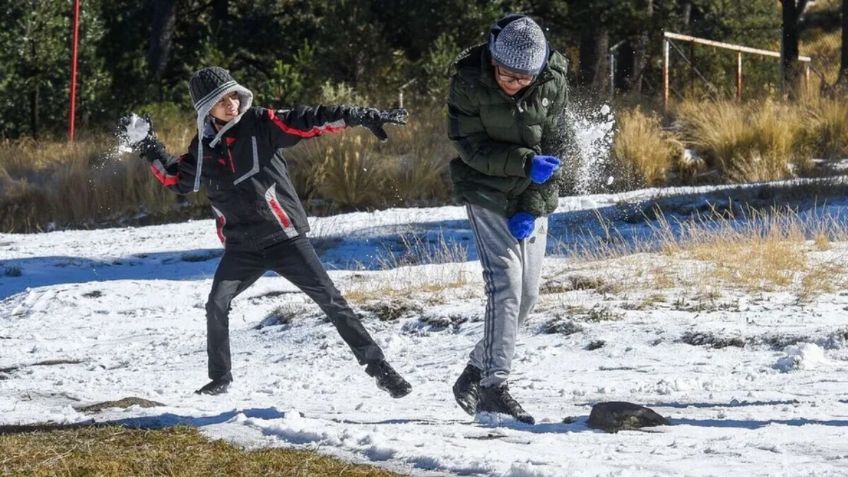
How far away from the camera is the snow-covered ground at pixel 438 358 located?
497 centimetres

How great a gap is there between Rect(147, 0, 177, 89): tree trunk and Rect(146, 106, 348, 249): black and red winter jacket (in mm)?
17073

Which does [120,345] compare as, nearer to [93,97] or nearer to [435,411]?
[435,411]

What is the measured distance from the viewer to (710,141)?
15.5m

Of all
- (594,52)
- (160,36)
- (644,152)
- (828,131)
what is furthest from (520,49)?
(160,36)

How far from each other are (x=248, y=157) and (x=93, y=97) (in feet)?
55.6

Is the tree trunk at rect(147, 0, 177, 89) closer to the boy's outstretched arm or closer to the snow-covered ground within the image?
the snow-covered ground

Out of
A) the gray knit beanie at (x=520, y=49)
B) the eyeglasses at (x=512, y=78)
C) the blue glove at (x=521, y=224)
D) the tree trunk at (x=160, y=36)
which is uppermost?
the tree trunk at (x=160, y=36)

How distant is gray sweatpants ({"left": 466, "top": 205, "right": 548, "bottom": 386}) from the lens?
5523 mm

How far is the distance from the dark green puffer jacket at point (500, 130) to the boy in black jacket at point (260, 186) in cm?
69


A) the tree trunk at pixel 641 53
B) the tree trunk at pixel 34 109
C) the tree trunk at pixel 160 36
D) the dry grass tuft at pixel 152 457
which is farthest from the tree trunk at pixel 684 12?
the dry grass tuft at pixel 152 457

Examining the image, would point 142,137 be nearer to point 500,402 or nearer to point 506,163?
point 506,163

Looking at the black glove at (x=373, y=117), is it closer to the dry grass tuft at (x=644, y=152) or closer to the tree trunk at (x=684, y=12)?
the dry grass tuft at (x=644, y=152)

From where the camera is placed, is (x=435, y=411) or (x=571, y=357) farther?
(x=571, y=357)

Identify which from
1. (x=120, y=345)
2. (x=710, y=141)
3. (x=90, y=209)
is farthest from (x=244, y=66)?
(x=120, y=345)
